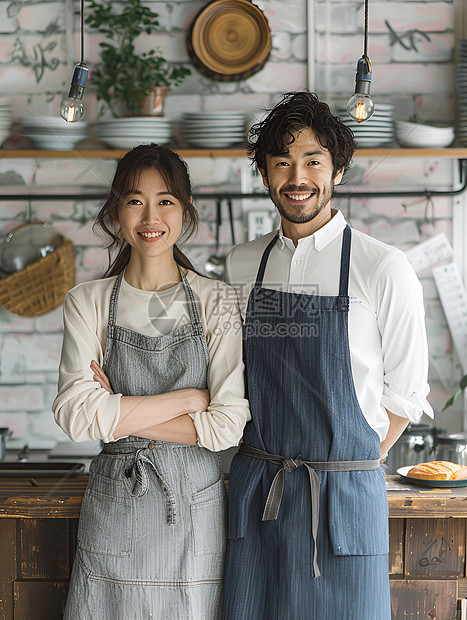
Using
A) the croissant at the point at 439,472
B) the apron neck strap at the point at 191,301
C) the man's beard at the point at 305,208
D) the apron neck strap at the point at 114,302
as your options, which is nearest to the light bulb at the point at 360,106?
the man's beard at the point at 305,208

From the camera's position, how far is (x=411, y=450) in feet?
8.25

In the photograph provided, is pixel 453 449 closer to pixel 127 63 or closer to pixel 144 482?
pixel 144 482

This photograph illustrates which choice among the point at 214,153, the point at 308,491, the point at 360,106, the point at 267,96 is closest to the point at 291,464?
the point at 308,491

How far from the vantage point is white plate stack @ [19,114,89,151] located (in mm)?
2709

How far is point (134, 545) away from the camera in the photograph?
145 cm

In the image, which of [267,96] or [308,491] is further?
[267,96]

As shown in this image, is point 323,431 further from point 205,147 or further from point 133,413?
point 205,147

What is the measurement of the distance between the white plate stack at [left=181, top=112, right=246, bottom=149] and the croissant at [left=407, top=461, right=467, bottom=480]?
4.81 feet

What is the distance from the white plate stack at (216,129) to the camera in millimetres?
2672

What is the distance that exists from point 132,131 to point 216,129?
325mm

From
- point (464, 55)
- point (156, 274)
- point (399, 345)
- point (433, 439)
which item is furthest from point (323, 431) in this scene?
point (464, 55)

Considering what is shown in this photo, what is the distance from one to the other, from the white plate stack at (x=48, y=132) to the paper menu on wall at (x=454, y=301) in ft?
5.38

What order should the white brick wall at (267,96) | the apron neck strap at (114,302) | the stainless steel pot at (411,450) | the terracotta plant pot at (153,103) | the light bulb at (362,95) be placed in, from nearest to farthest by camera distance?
the apron neck strap at (114,302) → the light bulb at (362,95) → the stainless steel pot at (411,450) → the terracotta plant pot at (153,103) → the white brick wall at (267,96)

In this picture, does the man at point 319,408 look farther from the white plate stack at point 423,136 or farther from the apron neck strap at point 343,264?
the white plate stack at point 423,136
